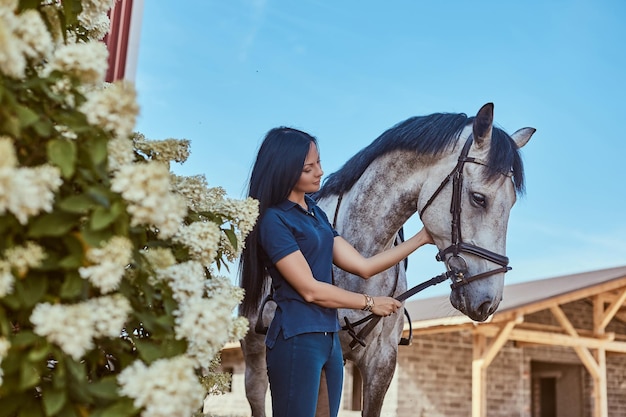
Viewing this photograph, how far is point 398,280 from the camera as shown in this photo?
3.18 meters

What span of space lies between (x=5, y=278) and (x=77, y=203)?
15cm

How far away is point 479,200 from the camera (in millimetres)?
2732

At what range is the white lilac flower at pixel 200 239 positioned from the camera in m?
1.40

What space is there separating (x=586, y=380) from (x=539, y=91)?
24.1 meters

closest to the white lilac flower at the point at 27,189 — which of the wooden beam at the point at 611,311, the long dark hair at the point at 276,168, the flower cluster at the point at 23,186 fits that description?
the flower cluster at the point at 23,186

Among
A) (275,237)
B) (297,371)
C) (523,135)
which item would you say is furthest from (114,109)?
(523,135)

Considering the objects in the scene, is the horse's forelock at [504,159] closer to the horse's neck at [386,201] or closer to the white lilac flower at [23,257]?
the horse's neck at [386,201]

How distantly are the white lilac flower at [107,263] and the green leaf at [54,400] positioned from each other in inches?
6.8

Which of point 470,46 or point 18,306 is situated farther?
point 470,46

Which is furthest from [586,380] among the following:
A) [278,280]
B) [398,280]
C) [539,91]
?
[539,91]

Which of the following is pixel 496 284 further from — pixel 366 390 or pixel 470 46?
pixel 470 46

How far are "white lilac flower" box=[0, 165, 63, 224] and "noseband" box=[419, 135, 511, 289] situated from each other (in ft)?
5.96

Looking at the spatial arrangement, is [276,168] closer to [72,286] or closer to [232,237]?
[232,237]

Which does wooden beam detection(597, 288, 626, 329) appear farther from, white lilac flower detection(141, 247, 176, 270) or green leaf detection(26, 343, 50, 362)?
green leaf detection(26, 343, 50, 362)
